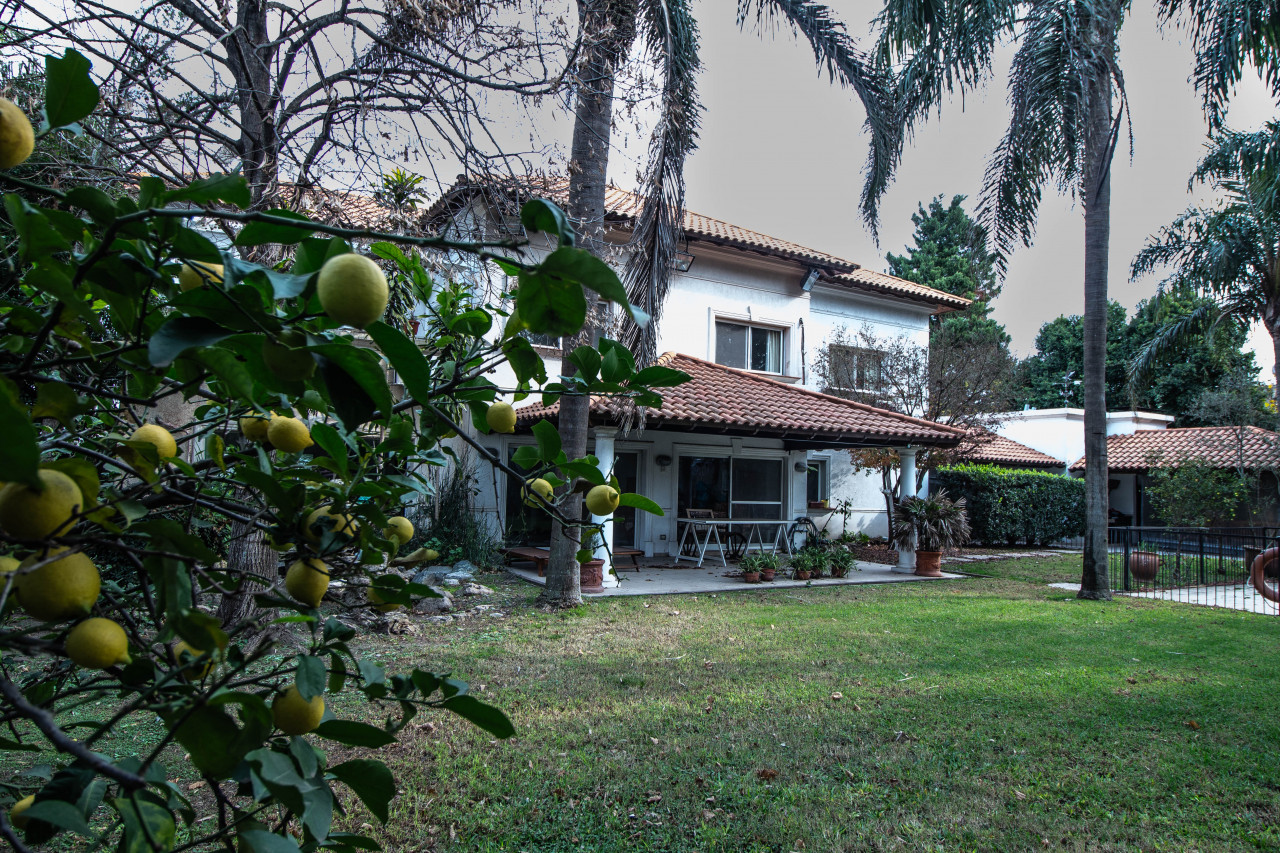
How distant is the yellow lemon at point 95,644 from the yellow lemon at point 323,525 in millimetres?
304

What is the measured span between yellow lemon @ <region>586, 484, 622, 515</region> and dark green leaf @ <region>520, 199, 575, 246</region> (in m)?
0.67

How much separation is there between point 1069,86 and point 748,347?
7173mm

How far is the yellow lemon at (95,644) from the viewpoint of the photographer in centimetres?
65

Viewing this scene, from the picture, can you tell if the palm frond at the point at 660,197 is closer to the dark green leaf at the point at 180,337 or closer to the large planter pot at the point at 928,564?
the dark green leaf at the point at 180,337

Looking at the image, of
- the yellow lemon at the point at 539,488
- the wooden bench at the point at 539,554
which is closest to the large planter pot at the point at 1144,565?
the wooden bench at the point at 539,554

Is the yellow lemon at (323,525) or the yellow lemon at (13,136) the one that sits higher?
the yellow lemon at (13,136)

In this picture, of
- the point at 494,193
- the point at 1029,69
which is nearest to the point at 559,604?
the point at 494,193

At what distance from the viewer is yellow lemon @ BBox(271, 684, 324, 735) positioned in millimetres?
853

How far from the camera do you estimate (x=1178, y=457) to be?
19.1 m

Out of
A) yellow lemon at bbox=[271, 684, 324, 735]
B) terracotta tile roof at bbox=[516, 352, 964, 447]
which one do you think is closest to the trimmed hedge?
terracotta tile roof at bbox=[516, 352, 964, 447]

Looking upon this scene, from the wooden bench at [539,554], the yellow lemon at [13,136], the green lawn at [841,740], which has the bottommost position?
the green lawn at [841,740]

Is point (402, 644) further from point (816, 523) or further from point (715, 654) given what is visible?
point (816, 523)

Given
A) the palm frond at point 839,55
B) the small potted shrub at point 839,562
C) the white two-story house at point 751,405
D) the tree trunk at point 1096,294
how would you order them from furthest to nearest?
the white two-story house at point 751,405, the small potted shrub at point 839,562, the tree trunk at point 1096,294, the palm frond at point 839,55

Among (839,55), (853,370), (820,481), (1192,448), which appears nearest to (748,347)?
(853,370)
